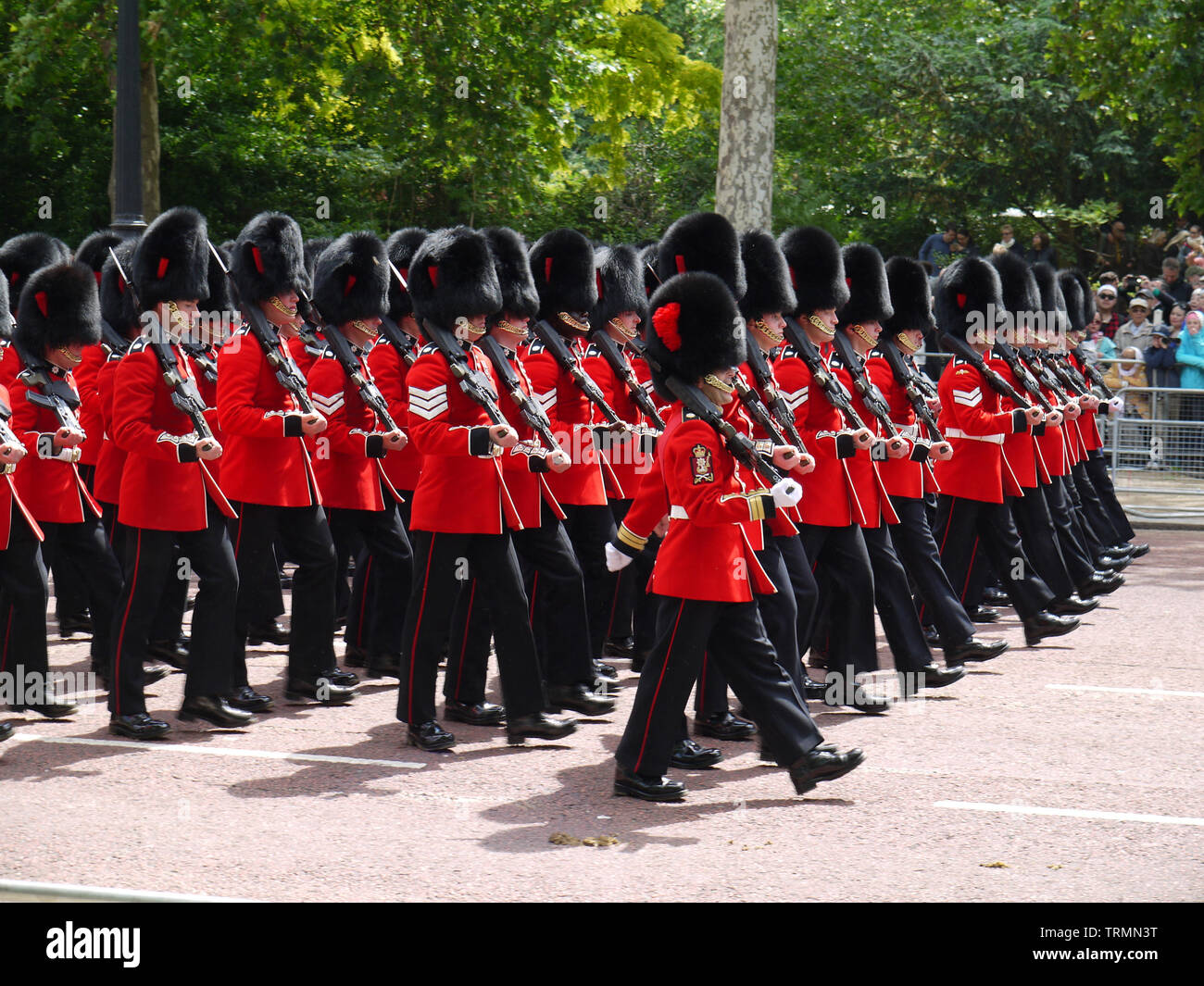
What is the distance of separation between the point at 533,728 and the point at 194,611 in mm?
1318

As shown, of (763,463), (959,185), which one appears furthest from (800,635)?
(959,185)

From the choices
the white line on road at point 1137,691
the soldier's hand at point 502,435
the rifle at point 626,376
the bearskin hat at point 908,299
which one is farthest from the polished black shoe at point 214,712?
the bearskin hat at point 908,299

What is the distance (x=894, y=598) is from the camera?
7129 mm

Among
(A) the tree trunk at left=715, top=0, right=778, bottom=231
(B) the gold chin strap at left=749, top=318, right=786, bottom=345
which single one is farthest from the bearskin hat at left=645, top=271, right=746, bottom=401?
(A) the tree trunk at left=715, top=0, right=778, bottom=231

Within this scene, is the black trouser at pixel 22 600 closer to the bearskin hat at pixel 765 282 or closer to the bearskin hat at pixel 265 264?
the bearskin hat at pixel 265 264

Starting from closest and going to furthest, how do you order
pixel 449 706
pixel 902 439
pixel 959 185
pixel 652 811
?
1. pixel 652 811
2. pixel 449 706
3. pixel 902 439
4. pixel 959 185

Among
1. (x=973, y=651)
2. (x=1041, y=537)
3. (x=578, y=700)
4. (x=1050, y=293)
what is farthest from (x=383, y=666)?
(x=1050, y=293)

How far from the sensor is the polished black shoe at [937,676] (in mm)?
7242

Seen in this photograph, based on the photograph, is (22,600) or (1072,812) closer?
(1072,812)

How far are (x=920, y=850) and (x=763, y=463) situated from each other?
51.3 inches

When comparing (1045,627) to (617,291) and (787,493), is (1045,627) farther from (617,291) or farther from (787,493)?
(787,493)

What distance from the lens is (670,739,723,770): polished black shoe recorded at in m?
5.97

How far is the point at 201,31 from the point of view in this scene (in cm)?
1584
